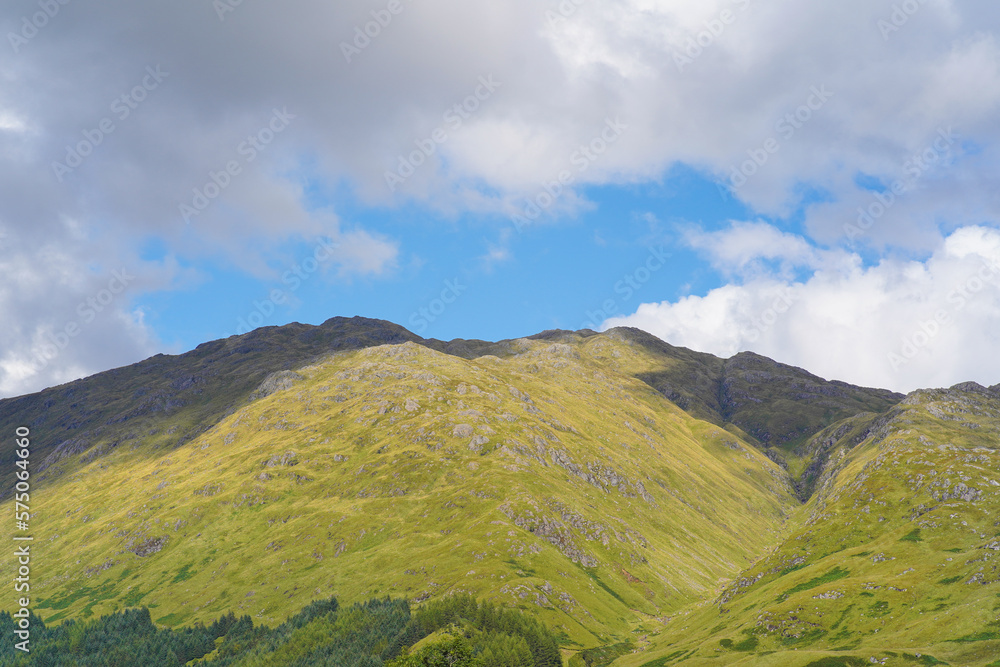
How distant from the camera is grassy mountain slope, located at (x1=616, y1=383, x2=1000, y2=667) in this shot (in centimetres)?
8475

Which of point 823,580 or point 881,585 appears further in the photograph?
point 823,580

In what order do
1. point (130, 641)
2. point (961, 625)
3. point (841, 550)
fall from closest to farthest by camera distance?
point (961, 625), point (841, 550), point (130, 641)

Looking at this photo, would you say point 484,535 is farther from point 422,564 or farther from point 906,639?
point 906,639

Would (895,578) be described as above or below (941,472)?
below

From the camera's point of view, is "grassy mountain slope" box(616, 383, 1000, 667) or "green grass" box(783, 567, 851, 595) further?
"green grass" box(783, 567, 851, 595)

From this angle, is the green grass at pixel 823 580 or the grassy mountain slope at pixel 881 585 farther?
the green grass at pixel 823 580

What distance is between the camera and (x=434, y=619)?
148 meters

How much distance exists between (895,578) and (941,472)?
48.9 metres

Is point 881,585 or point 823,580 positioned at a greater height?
point 881,585

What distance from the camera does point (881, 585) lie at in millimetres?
106125

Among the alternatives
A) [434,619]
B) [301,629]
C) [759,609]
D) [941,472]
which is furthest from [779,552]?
[301,629]

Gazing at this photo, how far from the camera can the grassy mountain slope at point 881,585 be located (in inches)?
3337

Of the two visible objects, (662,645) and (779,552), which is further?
(779,552)

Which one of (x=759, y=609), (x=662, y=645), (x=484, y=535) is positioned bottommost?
(x=662, y=645)
